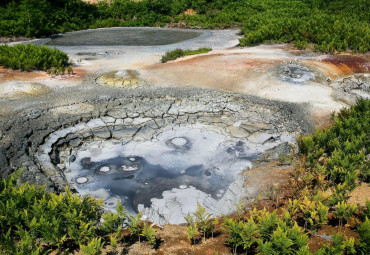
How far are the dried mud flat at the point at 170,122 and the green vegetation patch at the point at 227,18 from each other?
275 cm

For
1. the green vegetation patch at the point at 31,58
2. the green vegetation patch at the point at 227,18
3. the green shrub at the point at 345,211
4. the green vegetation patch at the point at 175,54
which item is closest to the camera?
the green shrub at the point at 345,211

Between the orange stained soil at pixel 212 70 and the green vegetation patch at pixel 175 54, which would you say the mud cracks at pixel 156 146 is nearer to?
the orange stained soil at pixel 212 70

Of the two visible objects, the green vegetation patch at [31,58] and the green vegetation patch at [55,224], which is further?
the green vegetation patch at [31,58]

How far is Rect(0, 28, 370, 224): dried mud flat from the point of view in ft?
20.0

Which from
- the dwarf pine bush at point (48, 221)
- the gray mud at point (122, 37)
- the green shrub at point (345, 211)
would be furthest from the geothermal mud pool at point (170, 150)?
the gray mud at point (122, 37)

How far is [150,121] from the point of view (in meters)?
8.09

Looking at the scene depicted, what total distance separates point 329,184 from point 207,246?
8.41 ft

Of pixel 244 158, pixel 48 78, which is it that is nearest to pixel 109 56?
pixel 48 78

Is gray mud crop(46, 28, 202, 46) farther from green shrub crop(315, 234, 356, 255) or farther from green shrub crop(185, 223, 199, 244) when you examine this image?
green shrub crop(315, 234, 356, 255)

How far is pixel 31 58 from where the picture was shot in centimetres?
1102

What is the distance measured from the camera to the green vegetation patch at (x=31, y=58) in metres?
10.7

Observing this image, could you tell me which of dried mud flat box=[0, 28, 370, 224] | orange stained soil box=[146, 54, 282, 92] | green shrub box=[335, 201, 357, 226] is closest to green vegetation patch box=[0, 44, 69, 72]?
dried mud flat box=[0, 28, 370, 224]

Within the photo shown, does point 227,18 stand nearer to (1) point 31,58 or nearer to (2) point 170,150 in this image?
(1) point 31,58

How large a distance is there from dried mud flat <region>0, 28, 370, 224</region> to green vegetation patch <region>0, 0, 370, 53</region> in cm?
275
